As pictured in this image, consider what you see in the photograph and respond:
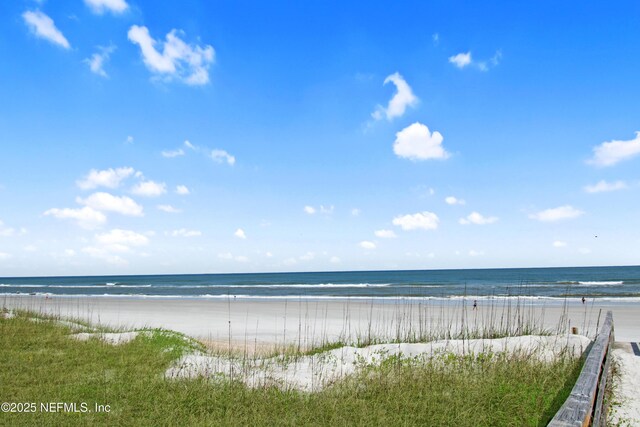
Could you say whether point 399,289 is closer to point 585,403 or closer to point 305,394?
point 305,394

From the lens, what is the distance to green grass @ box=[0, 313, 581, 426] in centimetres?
548

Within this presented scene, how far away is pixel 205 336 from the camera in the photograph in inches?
619

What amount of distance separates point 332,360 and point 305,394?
2.81 metres

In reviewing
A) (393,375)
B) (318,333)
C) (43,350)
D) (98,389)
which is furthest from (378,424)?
(318,333)

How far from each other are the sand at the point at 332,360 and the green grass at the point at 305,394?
438mm

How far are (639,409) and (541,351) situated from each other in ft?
8.99

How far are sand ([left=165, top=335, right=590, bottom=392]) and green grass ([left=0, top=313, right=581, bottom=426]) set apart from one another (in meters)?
0.44

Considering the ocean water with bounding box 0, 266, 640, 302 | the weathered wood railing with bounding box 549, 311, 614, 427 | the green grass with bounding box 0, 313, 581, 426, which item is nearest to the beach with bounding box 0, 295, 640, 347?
the ocean water with bounding box 0, 266, 640, 302

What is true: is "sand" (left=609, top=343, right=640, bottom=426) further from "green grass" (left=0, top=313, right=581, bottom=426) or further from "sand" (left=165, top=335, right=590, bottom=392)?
"sand" (left=165, top=335, right=590, bottom=392)

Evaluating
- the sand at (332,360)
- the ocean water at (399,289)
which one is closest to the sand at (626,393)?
the sand at (332,360)

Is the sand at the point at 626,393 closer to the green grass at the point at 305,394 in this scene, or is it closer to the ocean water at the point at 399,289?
the green grass at the point at 305,394

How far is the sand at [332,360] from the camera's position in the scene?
7730 mm

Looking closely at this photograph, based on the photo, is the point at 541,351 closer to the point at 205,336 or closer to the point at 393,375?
the point at 393,375

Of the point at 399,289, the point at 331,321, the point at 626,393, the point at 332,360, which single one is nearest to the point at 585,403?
the point at 626,393
